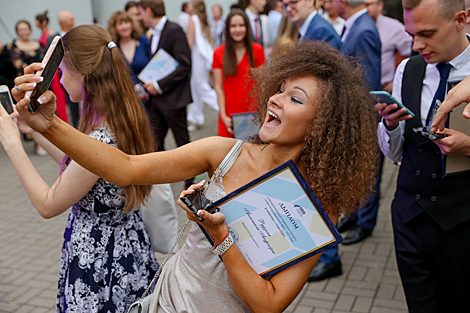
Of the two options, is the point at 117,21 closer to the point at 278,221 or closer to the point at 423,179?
the point at 423,179

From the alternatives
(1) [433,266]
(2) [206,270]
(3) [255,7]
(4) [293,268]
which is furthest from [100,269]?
(3) [255,7]

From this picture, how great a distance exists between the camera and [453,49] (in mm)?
2270

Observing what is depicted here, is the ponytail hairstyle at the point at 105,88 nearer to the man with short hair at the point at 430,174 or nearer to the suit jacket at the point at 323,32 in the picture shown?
the man with short hair at the point at 430,174

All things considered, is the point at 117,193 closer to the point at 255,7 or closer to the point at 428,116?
the point at 428,116

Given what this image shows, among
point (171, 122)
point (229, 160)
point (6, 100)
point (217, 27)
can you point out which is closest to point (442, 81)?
point (229, 160)

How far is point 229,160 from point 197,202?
345 millimetres

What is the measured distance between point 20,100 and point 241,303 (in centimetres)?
108

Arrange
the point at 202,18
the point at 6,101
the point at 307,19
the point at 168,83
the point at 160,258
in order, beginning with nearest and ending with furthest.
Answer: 1. the point at 6,101
2. the point at 160,258
3. the point at 307,19
4. the point at 168,83
5. the point at 202,18

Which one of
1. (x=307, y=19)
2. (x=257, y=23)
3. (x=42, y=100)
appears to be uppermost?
(x=42, y=100)

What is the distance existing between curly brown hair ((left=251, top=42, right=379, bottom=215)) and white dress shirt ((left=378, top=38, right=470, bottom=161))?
72cm

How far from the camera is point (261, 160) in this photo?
73.9 inches

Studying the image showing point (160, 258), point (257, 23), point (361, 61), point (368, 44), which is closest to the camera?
point (361, 61)

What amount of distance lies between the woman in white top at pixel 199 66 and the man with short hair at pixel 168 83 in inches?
106

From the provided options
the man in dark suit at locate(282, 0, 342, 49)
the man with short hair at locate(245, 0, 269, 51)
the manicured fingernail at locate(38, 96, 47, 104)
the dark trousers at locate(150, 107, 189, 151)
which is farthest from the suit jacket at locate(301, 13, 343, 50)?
the man with short hair at locate(245, 0, 269, 51)
